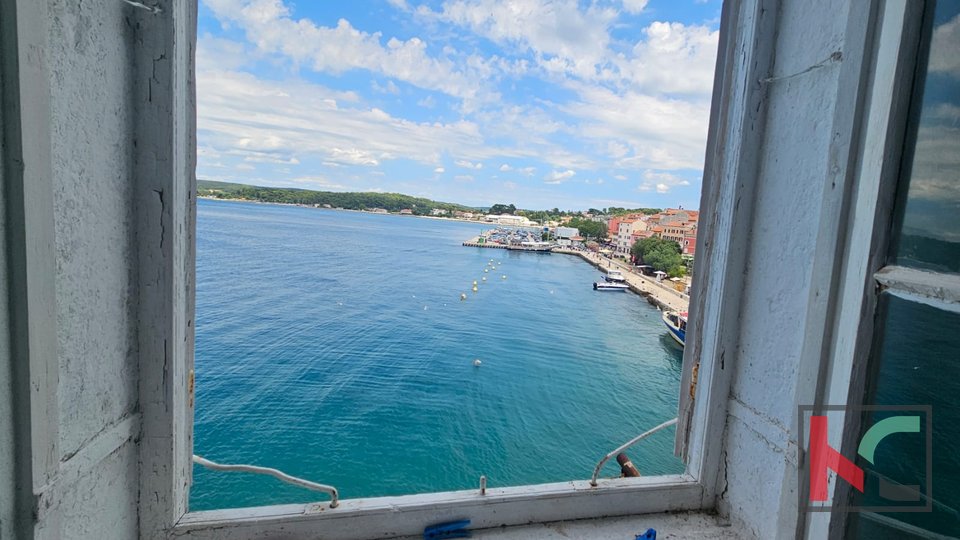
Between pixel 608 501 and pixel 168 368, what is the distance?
129 centimetres

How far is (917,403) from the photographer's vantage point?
60 centimetres

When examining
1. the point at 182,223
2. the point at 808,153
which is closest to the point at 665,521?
the point at 808,153

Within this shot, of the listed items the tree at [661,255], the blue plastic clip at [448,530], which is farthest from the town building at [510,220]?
the blue plastic clip at [448,530]

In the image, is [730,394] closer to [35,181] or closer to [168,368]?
[168,368]

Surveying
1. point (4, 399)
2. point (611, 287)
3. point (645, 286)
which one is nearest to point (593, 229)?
point (645, 286)

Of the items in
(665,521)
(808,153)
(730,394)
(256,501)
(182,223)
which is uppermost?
(808,153)

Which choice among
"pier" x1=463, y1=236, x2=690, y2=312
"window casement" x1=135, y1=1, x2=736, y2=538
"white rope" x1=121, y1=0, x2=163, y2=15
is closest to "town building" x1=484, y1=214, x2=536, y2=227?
"pier" x1=463, y1=236, x2=690, y2=312

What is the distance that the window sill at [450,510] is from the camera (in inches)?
50.2

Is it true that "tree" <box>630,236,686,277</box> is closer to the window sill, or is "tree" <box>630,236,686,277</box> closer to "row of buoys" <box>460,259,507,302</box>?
"row of buoys" <box>460,259,507,302</box>

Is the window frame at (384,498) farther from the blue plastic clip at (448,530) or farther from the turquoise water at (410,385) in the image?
the turquoise water at (410,385)

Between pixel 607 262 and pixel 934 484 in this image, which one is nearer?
pixel 934 484

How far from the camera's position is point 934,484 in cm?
59

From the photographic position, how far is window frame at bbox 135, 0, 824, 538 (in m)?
1.11

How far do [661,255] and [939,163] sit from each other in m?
45.2
